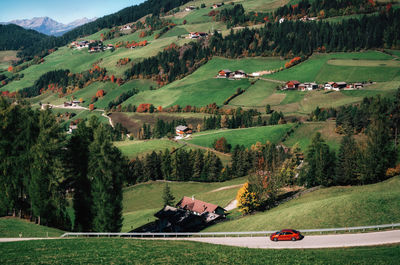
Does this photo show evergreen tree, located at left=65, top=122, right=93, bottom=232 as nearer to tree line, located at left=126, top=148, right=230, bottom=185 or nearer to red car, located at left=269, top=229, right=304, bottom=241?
red car, located at left=269, top=229, right=304, bottom=241

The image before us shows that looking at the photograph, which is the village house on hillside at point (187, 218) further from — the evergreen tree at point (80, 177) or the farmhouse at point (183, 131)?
the farmhouse at point (183, 131)

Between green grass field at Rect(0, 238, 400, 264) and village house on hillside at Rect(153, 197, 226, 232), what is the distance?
125 feet

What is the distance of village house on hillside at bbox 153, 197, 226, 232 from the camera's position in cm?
7000

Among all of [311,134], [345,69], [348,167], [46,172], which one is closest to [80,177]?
[46,172]

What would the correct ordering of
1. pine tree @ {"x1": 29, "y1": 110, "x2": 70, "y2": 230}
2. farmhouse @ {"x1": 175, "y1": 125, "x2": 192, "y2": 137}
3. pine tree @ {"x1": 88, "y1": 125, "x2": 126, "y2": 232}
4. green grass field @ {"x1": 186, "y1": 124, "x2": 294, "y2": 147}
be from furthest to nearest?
farmhouse @ {"x1": 175, "y1": 125, "x2": 192, "y2": 137} < green grass field @ {"x1": 186, "y1": 124, "x2": 294, "y2": 147} < pine tree @ {"x1": 88, "y1": 125, "x2": 126, "y2": 232} < pine tree @ {"x1": 29, "y1": 110, "x2": 70, "y2": 230}

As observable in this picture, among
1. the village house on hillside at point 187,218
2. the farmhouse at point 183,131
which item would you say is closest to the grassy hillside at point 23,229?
the village house on hillside at point 187,218

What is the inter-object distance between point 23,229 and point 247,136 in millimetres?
100183

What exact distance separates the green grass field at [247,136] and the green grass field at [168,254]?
313ft

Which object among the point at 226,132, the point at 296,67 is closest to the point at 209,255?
the point at 226,132

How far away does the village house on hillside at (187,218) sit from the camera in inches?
2756

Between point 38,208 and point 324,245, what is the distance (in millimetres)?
34883

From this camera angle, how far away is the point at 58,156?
147 feet

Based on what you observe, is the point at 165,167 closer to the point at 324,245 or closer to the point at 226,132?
the point at 226,132

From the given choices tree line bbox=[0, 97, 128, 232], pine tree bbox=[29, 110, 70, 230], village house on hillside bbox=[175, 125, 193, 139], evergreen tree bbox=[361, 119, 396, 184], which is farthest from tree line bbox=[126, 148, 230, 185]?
pine tree bbox=[29, 110, 70, 230]
